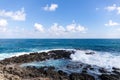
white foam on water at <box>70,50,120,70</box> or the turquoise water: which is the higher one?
white foam on water at <box>70,50,120,70</box>

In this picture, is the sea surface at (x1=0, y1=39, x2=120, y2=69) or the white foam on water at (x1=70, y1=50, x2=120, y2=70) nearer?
the white foam on water at (x1=70, y1=50, x2=120, y2=70)

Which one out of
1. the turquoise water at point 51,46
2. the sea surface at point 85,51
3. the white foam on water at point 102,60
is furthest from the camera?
the turquoise water at point 51,46

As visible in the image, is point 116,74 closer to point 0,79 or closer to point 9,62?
point 0,79

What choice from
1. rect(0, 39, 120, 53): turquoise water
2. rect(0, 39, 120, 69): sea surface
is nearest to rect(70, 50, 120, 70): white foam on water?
rect(0, 39, 120, 69): sea surface

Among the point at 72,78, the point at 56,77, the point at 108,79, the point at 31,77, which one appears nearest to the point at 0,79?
the point at 31,77

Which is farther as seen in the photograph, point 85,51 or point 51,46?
point 51,46

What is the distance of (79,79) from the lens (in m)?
20.0

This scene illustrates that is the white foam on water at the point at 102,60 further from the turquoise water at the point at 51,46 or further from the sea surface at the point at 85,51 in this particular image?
the turquoise water at the point at 51,46

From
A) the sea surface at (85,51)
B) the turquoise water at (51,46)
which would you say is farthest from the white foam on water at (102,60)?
the turquoise water at (51,46)

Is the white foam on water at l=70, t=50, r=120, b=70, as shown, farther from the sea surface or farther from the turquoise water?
the turquoise water

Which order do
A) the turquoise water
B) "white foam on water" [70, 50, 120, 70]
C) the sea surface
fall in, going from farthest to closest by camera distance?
1. the turquoise water
2. the sea surface
3. "white foam on water" [70, 50, 120, 70]

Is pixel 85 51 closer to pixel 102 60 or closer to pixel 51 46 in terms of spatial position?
pixel 102 60

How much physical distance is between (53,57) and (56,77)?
18738 mm

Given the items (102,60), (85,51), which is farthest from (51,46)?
(102,60)
